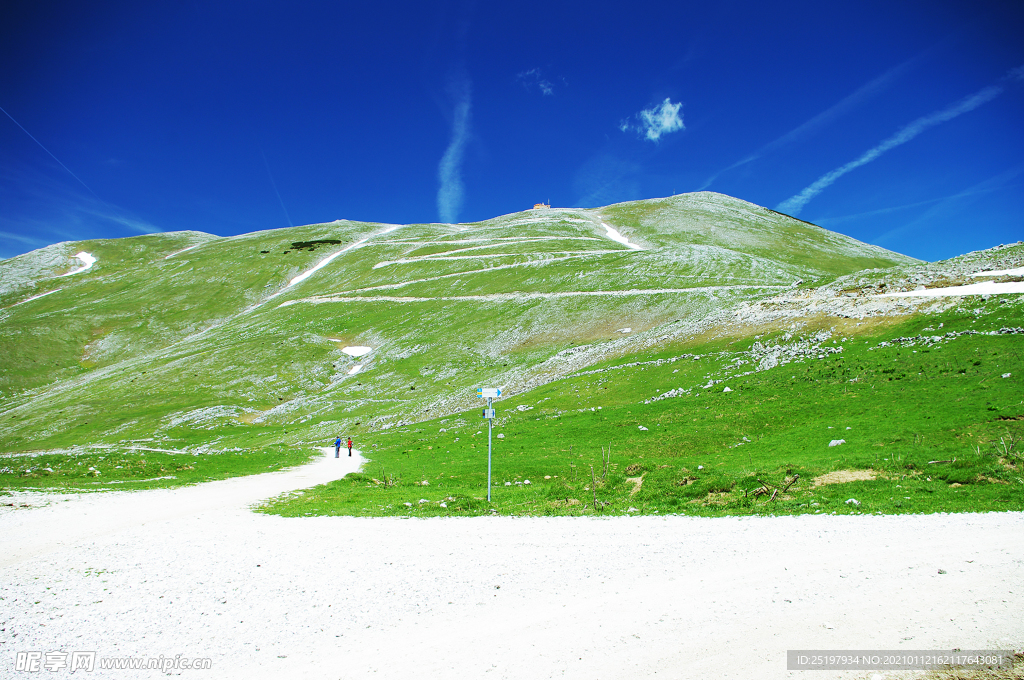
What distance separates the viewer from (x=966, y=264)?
4188cm

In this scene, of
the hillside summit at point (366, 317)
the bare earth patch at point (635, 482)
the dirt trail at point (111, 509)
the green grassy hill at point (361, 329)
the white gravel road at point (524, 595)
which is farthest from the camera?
the hillside summit at point (366, 317)

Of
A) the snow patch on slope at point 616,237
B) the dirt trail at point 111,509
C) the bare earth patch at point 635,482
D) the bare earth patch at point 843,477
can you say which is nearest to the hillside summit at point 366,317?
the snow patch on slope at point 616,237

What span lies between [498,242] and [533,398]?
104 meters

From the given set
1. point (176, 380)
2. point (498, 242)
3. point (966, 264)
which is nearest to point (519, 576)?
point (966, 264)

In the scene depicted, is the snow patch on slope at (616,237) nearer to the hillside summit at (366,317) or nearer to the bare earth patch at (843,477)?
the hillside summit at (366,317)

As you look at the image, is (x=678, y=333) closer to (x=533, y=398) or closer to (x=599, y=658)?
(x=533, y=398)

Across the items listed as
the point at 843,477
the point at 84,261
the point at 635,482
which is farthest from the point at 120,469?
the point at 84,261

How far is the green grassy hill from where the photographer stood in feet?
151

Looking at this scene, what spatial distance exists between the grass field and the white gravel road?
278 cm

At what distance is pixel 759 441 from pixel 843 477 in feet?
24.4

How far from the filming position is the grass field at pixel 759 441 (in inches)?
663

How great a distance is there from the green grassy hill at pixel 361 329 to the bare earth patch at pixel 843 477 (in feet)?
53.4

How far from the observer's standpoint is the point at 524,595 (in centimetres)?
976

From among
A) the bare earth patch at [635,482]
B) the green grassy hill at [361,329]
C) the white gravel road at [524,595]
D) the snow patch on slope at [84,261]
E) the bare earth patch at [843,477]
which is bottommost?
the white gravel road at [524,595]
